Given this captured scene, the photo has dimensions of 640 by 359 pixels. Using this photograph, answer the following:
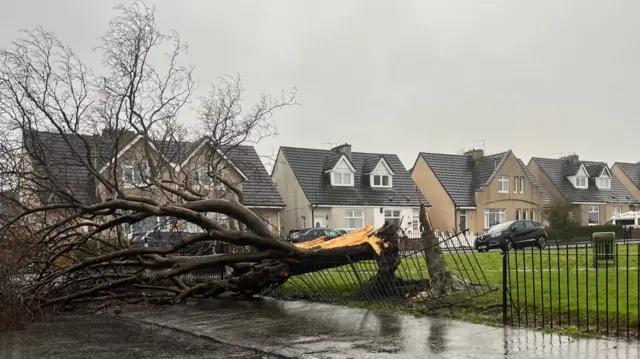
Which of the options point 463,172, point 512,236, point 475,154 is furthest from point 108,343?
point 475,154

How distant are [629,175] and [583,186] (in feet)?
32.8

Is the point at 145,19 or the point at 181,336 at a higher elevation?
the point at 145,19

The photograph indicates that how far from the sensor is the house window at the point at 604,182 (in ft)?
176

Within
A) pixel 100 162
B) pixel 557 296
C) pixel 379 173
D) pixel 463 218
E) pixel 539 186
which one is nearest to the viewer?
pixel 557 296

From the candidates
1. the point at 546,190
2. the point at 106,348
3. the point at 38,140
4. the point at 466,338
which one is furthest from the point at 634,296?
the point at 546,190

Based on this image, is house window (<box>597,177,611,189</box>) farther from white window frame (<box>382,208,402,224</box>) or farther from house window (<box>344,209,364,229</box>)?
house window (<box>344,209,364,229</box>)

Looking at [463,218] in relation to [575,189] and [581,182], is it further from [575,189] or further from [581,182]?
[581,182]

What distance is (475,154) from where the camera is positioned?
157 feet

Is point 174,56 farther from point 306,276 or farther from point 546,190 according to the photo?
point 546,190

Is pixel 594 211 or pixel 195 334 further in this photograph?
pixel 594 211

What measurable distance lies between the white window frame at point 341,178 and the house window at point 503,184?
11702 mm

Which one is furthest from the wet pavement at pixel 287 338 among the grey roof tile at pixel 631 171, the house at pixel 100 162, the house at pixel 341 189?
the grey roof tile at pixel 631 171

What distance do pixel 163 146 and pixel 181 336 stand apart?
8.82 metres

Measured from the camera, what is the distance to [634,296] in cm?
930
